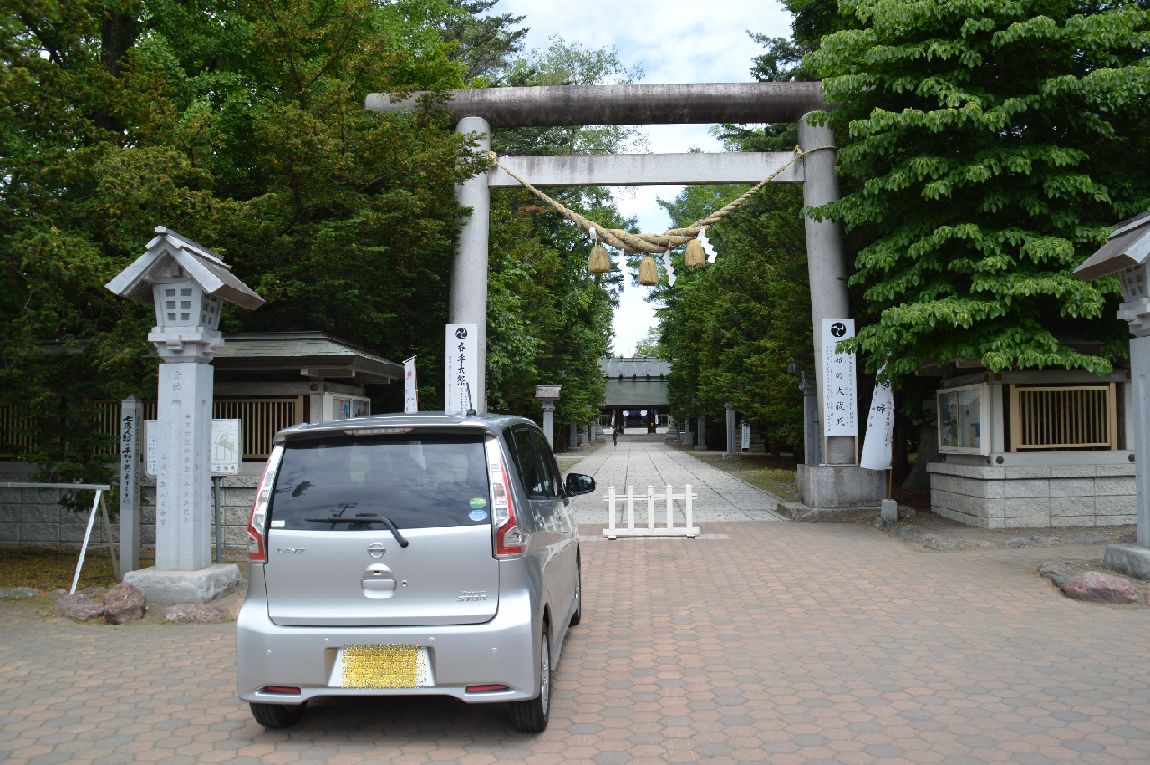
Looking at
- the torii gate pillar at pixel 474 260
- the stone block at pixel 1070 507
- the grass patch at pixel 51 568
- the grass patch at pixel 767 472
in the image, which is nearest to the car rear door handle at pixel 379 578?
the grass patch at pixel 51 568

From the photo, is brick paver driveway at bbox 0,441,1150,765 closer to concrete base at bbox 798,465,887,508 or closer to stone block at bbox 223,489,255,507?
stone block at bbox 223,489,255,507

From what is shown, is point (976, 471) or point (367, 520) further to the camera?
point (976, 471)

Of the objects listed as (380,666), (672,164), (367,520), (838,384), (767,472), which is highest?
(672,164)

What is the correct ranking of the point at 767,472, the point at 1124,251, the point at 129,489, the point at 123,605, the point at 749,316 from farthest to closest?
the point at 749,316, the point at 767,472, the point at 129,489, the point at 1124,251, the point at 123,605

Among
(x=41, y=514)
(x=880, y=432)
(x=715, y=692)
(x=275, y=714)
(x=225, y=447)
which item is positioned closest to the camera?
(x=275, y=714)

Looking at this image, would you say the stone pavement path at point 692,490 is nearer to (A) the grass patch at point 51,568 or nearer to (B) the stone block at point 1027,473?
(B) the stone block at point 1027,473

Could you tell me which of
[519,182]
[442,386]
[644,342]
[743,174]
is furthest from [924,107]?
[644,342]

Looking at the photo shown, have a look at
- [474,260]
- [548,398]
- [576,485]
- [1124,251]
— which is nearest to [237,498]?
[474,260]

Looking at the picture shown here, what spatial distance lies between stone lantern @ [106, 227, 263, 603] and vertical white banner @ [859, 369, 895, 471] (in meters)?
10.5

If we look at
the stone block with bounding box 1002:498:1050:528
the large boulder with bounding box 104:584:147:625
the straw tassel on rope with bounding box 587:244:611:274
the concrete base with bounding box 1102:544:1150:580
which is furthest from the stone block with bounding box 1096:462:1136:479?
the large boulder with bounding box 104:584:147:625

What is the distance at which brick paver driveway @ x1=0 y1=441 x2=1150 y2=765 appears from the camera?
4809mm

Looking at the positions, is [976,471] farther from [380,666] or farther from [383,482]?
[380,666]

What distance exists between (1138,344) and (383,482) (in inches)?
319

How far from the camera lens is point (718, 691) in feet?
19.2
